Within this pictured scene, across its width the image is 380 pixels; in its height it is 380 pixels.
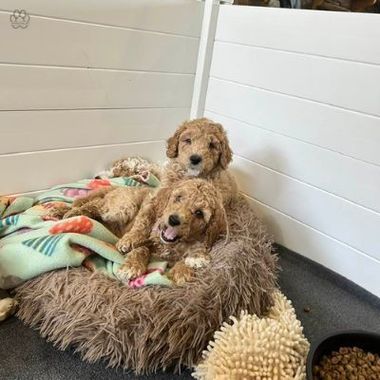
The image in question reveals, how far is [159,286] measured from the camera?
1.22 meters

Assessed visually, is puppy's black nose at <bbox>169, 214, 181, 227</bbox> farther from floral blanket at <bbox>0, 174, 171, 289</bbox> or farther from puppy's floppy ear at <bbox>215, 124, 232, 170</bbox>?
puppy's floppy ear at <bbox>215, 124, 232, 170</bbox>

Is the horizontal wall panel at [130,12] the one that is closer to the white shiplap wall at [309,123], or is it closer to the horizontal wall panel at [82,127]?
the white shiplap wall at [309,123]

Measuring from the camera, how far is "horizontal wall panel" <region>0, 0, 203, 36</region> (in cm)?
146

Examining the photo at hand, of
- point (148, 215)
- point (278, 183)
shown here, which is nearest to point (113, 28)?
point (148, 215)

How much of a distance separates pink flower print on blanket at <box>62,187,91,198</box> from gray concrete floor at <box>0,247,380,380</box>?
0.55 meters

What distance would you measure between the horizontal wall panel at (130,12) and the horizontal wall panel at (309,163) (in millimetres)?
457

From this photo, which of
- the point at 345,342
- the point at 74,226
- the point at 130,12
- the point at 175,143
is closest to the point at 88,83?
the point at 130,12

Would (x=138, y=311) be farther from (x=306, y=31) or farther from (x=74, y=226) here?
(x=306, y=31)

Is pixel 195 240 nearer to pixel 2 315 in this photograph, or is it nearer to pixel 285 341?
pixel 285 341

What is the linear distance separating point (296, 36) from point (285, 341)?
44.4 inches

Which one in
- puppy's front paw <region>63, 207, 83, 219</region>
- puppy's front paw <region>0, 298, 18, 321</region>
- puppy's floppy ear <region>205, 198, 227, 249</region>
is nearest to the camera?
puppy's front paw <region>0, 298, 18, 321</region>

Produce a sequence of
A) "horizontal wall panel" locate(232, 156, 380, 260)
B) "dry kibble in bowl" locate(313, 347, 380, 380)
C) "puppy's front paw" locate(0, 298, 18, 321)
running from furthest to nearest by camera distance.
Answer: "horizontal wall panel" locate(232, 156, 380, 260)
"puppy's front paw" locate(0, 298, 18, 321)
"dry kibble in bowl" locate(313, 347, 380, 380)

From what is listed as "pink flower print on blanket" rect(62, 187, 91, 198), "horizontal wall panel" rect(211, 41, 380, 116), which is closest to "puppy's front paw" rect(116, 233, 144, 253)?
"pink flower print on blanket" rect(62, 187, 91, 198)

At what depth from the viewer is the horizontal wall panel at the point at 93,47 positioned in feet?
4.78
